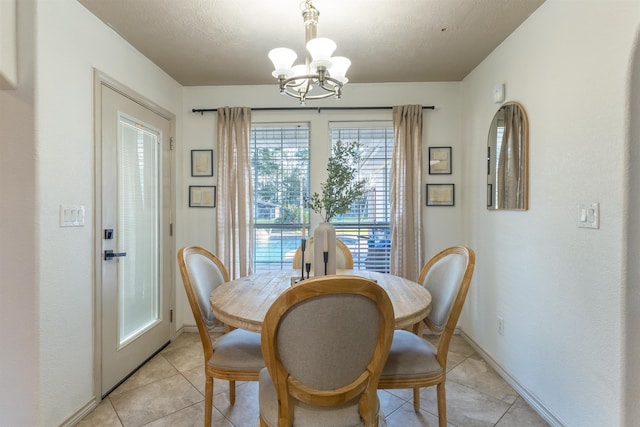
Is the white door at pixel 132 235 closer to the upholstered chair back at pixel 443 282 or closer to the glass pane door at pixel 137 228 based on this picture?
the glass pane door at pixel 137 228

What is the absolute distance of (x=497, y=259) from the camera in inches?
95.6

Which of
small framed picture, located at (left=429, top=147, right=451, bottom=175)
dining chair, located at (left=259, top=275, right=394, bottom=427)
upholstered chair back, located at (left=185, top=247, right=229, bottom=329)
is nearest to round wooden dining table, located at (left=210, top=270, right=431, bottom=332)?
upholstered chair back, located at (left=185, top=247, right=229, bottom=329)

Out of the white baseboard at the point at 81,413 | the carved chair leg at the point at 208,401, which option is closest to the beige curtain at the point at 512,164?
the carved chair leg at the point at 208,401

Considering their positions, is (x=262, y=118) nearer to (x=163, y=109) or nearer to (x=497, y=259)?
(x=163, y=109)

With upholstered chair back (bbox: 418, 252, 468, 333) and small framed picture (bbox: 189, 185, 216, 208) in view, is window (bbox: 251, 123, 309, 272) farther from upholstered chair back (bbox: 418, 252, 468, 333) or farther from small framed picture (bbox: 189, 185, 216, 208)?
upholstered chair back (bbox: 418, 252, 468, 333)

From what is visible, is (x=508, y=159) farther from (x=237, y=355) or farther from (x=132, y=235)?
(x=132, y=235)

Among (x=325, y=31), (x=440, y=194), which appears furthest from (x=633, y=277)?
(x=325, y=31)

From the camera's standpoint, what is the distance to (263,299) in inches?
61.1

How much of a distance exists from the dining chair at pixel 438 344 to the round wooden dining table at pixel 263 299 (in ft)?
0.50

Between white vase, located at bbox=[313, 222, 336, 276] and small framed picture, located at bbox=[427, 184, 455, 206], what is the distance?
1652mm

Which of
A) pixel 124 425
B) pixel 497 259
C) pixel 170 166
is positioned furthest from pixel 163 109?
pixel 497 259

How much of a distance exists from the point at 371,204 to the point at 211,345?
6.63ft

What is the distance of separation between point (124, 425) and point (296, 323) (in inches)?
62.0

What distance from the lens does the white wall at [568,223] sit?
4.65 feet
